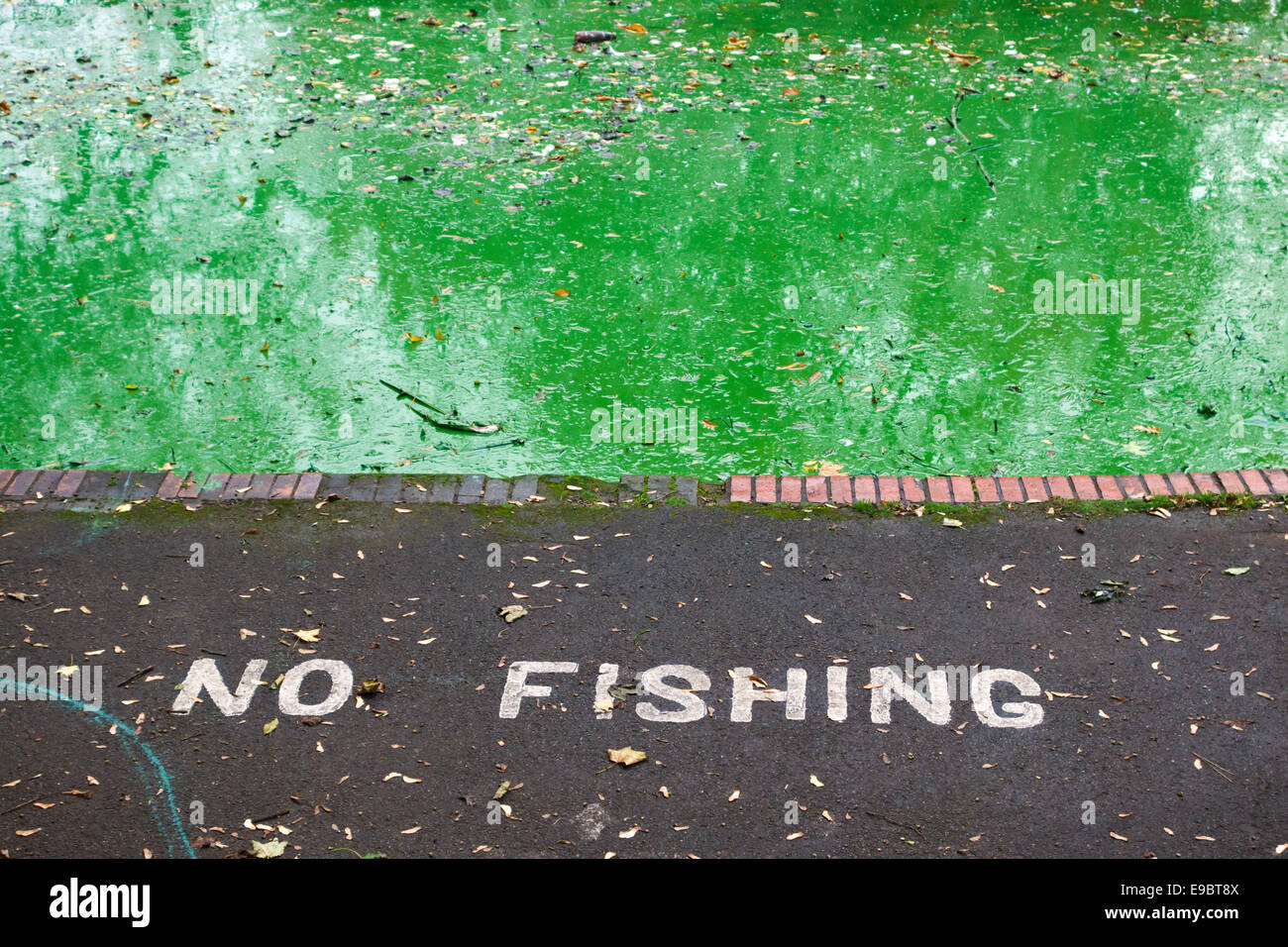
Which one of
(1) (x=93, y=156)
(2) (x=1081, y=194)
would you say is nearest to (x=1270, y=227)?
(2) (x=1081, y=194)

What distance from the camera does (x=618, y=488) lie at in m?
6.31

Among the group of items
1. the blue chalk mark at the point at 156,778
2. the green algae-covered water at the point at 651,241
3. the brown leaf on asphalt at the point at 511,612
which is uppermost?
the green algae-covered water at the point at 651,241

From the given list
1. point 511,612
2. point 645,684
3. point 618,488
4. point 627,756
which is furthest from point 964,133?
point 627,756

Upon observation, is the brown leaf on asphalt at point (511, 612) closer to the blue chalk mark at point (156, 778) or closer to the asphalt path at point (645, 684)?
the asphalt path at point (645, 684)

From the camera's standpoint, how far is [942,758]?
4.75 meters

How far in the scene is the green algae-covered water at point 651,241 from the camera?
6.82 meters

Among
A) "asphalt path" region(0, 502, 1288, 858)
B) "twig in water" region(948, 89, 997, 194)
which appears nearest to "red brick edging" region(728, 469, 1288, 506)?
"asphalt path" region(0, 502, 1288, 858)

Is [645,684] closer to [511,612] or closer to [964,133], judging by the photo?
[511,612]

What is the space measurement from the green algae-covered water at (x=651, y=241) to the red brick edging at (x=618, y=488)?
0.54ft

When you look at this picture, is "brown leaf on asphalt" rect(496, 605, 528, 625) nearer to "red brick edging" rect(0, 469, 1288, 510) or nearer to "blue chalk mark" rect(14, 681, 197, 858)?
"red brick edging" rect(0, 469, 1288, 510)

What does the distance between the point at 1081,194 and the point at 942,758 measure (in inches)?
243

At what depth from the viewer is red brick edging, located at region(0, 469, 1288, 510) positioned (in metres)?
6.18

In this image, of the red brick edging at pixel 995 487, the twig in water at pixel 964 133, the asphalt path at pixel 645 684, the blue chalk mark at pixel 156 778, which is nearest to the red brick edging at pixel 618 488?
the red brick edging at pixel 995 487
